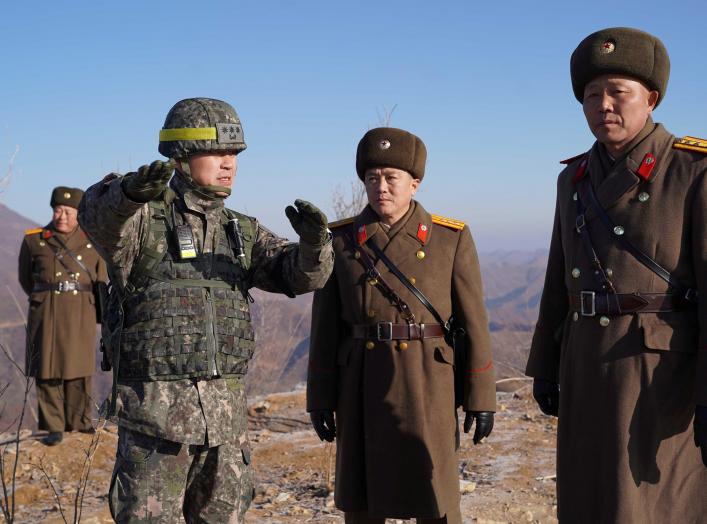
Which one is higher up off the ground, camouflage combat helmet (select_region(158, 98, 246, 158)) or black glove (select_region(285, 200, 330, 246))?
camouflage combat helmet (select_region(158, 98, 246, 158))

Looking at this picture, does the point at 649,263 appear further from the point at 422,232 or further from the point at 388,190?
→ the point at 388,190

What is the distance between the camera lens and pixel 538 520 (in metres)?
5.66

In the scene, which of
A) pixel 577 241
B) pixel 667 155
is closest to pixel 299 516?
pixel 577 241

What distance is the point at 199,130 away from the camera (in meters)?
3.44

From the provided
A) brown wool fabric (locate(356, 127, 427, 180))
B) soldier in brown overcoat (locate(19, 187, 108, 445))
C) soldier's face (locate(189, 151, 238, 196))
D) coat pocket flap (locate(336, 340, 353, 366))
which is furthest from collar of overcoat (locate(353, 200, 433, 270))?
soldier in brown overcoat (locate(19, 187, 108, 445))

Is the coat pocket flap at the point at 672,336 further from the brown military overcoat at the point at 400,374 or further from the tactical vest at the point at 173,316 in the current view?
the tactical vest at the point at 173,316

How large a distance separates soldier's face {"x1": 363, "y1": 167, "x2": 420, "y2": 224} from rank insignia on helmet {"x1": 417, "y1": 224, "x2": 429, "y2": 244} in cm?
13

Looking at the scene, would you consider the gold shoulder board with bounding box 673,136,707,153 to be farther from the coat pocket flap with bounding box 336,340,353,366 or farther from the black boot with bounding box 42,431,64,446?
the black boot with bounding box 42,431,64,446

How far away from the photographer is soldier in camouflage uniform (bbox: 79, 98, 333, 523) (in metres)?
3.26

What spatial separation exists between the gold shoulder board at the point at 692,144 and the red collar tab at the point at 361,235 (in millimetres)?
1608

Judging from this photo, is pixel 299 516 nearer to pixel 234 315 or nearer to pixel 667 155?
pixel 234 315

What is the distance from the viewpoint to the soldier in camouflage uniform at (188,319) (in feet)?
10.7

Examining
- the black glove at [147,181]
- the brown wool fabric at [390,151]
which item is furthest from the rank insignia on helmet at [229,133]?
the brown wool fabric at [390,151]

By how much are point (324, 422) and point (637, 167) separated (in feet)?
6.57
